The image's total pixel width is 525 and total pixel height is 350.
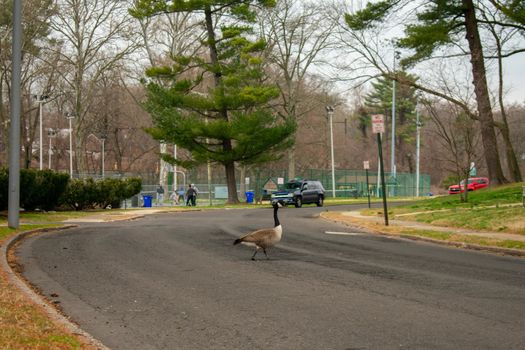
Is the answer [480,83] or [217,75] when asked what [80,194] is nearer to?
[217,75]

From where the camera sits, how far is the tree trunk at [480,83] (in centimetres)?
3188

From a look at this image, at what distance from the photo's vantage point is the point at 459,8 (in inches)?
1289

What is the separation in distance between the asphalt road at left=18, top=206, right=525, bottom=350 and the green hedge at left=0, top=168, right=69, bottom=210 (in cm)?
1100

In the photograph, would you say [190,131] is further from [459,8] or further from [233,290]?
[233,290]

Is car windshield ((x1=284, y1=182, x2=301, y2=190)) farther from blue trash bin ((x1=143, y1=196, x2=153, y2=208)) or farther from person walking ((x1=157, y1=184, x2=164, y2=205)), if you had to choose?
person walking ((x1=157, y1=184, x2=164, y2=205))

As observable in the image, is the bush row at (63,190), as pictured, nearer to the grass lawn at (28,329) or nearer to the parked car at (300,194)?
the parked car at (300,194)

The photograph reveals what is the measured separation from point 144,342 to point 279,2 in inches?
2319

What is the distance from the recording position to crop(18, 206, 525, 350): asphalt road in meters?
7.36

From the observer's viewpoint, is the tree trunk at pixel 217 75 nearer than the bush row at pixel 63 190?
No

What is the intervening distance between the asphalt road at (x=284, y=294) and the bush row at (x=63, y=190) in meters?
12.6

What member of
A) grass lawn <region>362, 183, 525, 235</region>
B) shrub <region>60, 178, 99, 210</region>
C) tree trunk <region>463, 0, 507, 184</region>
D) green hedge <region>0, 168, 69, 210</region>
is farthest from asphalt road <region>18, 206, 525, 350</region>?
shrub <region>60, 178, 99, 210</region>

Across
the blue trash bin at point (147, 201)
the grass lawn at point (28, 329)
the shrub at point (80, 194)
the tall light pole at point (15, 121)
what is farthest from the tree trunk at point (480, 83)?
the blue trash bin at point (147, 201)

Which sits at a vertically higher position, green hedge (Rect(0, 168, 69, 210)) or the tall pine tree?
the tall pine tree

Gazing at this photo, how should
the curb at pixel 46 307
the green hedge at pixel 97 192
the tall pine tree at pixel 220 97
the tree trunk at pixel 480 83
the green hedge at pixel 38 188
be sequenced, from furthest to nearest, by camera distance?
the tall pine tree at pixel 220 97, the green hedge at pixel 97 192, the tree trunk at pixel 480 83, the green hedge at pixel 38 188, the curb at pixel 46 307
